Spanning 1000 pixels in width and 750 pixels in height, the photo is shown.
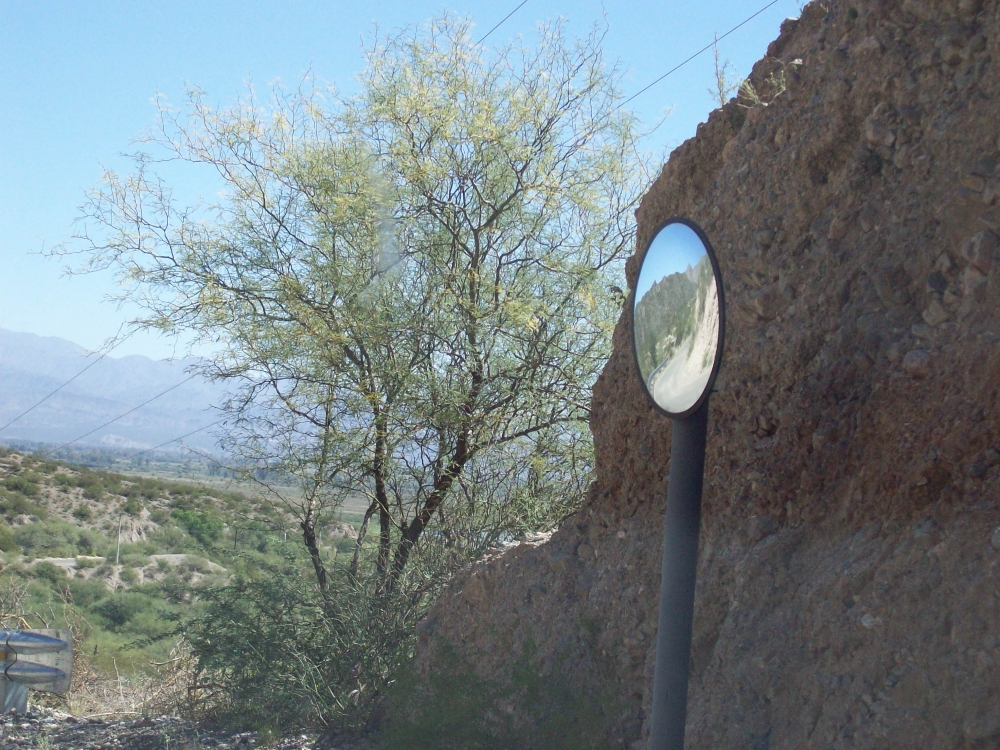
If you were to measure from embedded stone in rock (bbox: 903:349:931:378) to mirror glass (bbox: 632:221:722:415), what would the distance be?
44.9 inches

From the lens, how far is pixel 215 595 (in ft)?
27.9

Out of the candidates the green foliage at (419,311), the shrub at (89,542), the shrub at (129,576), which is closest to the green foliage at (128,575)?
the shrub at (129,576)

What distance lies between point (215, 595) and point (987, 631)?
6.92 metres

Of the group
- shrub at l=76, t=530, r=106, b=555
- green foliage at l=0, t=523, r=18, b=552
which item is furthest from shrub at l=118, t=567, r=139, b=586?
shrub at l=76, t=530, r=106, b=555

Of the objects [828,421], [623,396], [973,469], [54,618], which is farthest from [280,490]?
[973,469]

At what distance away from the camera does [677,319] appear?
310 centimetres

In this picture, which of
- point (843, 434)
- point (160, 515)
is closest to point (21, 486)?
point (160, 515)

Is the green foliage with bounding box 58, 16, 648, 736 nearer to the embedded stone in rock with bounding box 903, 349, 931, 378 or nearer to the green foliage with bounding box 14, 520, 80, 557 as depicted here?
the embedded stone in rock with bounding box 903, 349, 931, 378

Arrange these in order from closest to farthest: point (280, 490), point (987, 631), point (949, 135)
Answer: point (987, 631) → point (949, 135) → point (280, 490)

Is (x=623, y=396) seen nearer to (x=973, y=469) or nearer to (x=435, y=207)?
(x=973, y=469)

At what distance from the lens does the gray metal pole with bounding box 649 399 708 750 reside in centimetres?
288

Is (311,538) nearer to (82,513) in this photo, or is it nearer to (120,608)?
(120,608)

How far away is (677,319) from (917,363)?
118 centimetres

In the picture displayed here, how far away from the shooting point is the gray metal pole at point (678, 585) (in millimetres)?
2881
